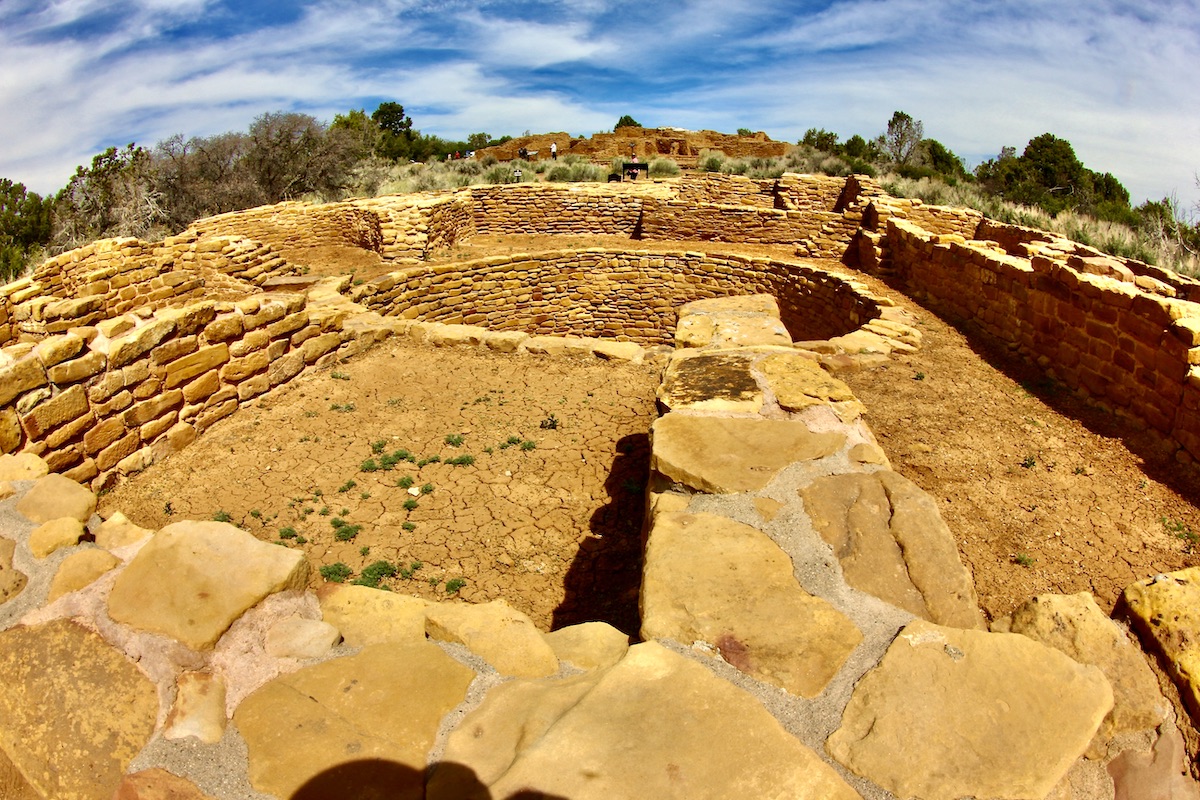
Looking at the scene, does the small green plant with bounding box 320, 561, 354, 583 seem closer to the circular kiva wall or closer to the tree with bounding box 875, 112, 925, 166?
the circular kiva wall

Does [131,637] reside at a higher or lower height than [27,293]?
lower

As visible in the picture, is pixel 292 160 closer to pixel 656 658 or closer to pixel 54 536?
pixel 54 536

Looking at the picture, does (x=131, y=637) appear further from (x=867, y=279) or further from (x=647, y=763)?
(x=867, y=279)

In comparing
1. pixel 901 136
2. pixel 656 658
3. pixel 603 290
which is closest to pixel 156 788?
pixel 656 658

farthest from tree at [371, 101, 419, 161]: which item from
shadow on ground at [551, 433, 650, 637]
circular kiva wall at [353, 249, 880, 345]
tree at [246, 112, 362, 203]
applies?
shadow on ground at [551, 433, 650, 637]

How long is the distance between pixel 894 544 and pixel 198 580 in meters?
2.28

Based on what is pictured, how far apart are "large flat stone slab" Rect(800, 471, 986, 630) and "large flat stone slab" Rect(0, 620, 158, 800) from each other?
2.06 metres

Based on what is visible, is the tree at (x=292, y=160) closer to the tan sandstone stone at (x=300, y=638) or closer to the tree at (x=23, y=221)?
the tree at (x=23, y=221)

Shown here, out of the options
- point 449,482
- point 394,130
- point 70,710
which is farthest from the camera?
point 394,130

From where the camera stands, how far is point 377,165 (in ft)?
75.3

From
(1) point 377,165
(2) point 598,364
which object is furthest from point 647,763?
(1) point 377,165

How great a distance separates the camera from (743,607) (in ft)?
6.84

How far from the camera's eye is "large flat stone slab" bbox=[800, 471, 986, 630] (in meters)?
2.15

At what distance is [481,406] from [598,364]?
138 centimetres
